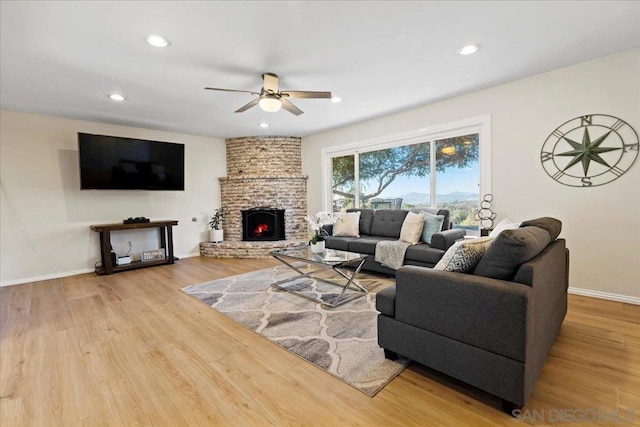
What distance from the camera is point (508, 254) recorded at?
154cm

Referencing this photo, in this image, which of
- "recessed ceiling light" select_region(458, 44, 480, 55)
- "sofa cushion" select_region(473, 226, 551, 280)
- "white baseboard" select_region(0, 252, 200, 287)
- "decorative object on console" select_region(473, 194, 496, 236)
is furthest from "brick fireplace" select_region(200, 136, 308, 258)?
"sofa cushion" select_region(473, 226, 551, 280)

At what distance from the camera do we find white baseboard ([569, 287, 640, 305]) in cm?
291

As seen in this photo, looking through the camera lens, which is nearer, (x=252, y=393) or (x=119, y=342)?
(x=252, y=393)

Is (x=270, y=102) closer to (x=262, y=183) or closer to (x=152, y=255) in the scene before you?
(x=262, y=183)

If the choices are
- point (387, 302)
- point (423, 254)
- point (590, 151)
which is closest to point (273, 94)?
point (387, 302)

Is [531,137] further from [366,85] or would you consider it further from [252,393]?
[252,393]

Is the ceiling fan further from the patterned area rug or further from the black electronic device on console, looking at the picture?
the black electronic device on console

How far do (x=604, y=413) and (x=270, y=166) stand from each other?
583 cm

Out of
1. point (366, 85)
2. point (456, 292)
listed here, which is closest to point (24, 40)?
point (366, 85)

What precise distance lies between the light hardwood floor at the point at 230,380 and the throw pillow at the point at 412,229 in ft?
5.71

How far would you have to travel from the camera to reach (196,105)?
409 centimetres

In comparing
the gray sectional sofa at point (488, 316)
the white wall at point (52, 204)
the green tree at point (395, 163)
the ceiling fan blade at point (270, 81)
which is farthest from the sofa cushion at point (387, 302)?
the white wall at point (52, 204)

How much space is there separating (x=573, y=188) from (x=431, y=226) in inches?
62.2

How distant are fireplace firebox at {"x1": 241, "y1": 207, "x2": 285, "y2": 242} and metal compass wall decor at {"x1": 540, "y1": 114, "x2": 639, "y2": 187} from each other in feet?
15.5
